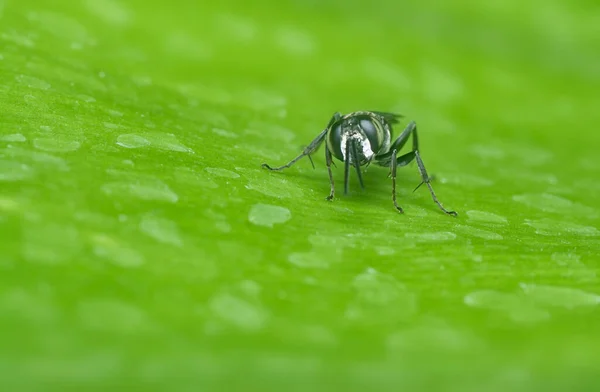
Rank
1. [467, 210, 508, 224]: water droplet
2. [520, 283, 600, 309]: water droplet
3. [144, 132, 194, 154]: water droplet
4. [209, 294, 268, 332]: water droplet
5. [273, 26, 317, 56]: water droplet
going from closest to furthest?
[209, 294, 268, 332]: water droplet < [520, 283, 600, 309]: water droplet < [144, 132, 194, 154]: water droplet < [467, 210, 508, 224]: water droplet < [273, 26, 317, 56]: water droplet

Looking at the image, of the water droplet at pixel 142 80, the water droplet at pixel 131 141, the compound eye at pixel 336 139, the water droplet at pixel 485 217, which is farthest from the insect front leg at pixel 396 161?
the water droplet at pixel 142 80

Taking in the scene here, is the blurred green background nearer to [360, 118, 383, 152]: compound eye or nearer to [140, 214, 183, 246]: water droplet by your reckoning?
[140, 214, 183, 246]: water droplet

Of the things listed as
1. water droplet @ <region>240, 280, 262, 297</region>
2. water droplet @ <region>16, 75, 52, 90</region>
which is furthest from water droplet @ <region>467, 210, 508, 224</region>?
water droplet @ <region>16, 75, 52, 90</region>

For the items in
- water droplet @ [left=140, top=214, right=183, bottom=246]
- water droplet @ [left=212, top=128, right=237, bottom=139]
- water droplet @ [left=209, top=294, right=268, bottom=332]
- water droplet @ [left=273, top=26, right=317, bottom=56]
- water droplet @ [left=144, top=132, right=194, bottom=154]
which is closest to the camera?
water droplet @ [left=209, top=294, right=268, bottom=332]

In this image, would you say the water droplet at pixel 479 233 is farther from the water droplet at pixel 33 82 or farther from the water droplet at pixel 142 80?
the water droplet at pixel 142 80

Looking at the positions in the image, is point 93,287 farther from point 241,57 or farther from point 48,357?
point 241,57

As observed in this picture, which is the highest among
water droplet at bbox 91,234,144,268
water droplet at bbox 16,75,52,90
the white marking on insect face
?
the white marking on insect face

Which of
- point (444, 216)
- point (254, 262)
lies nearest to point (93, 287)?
point (254, 262)
